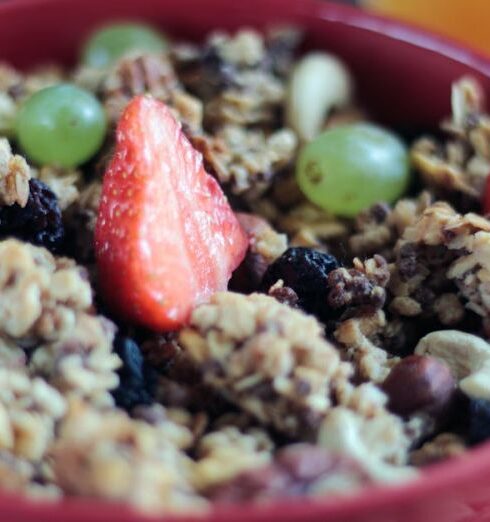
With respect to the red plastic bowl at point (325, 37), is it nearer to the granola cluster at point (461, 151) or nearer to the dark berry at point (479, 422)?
the granola cluster at point (461, 151)

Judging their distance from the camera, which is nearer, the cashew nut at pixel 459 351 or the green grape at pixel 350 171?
the cashew nut at pixel 459 351

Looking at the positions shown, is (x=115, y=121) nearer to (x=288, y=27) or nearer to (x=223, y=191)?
(x=223, y=191)

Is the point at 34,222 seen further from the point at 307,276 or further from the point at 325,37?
the point at 325,37

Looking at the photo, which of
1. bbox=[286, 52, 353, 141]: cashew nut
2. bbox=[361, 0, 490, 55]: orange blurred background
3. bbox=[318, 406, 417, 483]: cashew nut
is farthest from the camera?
bbox=[361, 0, 490, 55]: orange blurred background

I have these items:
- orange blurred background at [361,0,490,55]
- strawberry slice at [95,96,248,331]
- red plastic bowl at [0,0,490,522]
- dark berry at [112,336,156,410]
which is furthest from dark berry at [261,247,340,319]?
orange blurred background at [361,0,490,55]

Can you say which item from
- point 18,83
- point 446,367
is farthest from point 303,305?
point 18,83

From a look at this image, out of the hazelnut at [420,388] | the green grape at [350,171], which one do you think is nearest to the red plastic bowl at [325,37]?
the green grape at [350,171]

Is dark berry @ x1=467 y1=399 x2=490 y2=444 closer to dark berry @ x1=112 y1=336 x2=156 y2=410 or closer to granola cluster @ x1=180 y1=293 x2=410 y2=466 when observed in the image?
granola cluster @ x1=180 y1=293 x2=410 y2=466
